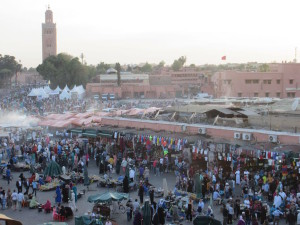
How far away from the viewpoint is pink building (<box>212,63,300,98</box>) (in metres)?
44.2

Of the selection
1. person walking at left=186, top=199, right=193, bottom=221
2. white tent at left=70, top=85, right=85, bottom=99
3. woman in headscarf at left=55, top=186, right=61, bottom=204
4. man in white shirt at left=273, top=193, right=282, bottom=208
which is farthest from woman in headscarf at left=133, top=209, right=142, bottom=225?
white tent at left=70, top=85, right=85, bottom=99

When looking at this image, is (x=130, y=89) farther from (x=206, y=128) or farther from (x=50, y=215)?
(x=50, y=215)

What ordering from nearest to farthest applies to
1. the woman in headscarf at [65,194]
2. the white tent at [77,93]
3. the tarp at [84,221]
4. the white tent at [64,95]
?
1. the tarp at [84,221]
2. the woman in headscarf at [65,194]
3. the white tent at [64,95]
4. the white tent at [77,93]

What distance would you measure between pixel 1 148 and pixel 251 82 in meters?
29.1

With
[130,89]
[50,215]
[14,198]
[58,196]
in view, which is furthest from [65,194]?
[130,89]

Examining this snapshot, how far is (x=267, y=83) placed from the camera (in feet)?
147

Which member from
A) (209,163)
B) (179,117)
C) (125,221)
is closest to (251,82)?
(179,117)

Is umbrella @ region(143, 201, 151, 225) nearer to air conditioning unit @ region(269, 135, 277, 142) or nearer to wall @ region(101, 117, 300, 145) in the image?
wall @ region(101, 117, 300, 145)

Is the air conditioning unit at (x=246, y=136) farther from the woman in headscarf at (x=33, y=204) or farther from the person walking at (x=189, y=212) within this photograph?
the woman in headscarf at (x=33, y=204)

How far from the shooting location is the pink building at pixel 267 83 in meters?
44.2

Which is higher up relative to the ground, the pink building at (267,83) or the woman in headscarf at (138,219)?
the pink building at (267,83)

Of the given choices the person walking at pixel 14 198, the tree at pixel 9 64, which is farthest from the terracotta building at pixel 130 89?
the person walking at pixel 14 198

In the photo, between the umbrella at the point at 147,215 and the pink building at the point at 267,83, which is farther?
the pink building at the point at 267,83

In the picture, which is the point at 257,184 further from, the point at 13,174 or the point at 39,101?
the point at 39,101
